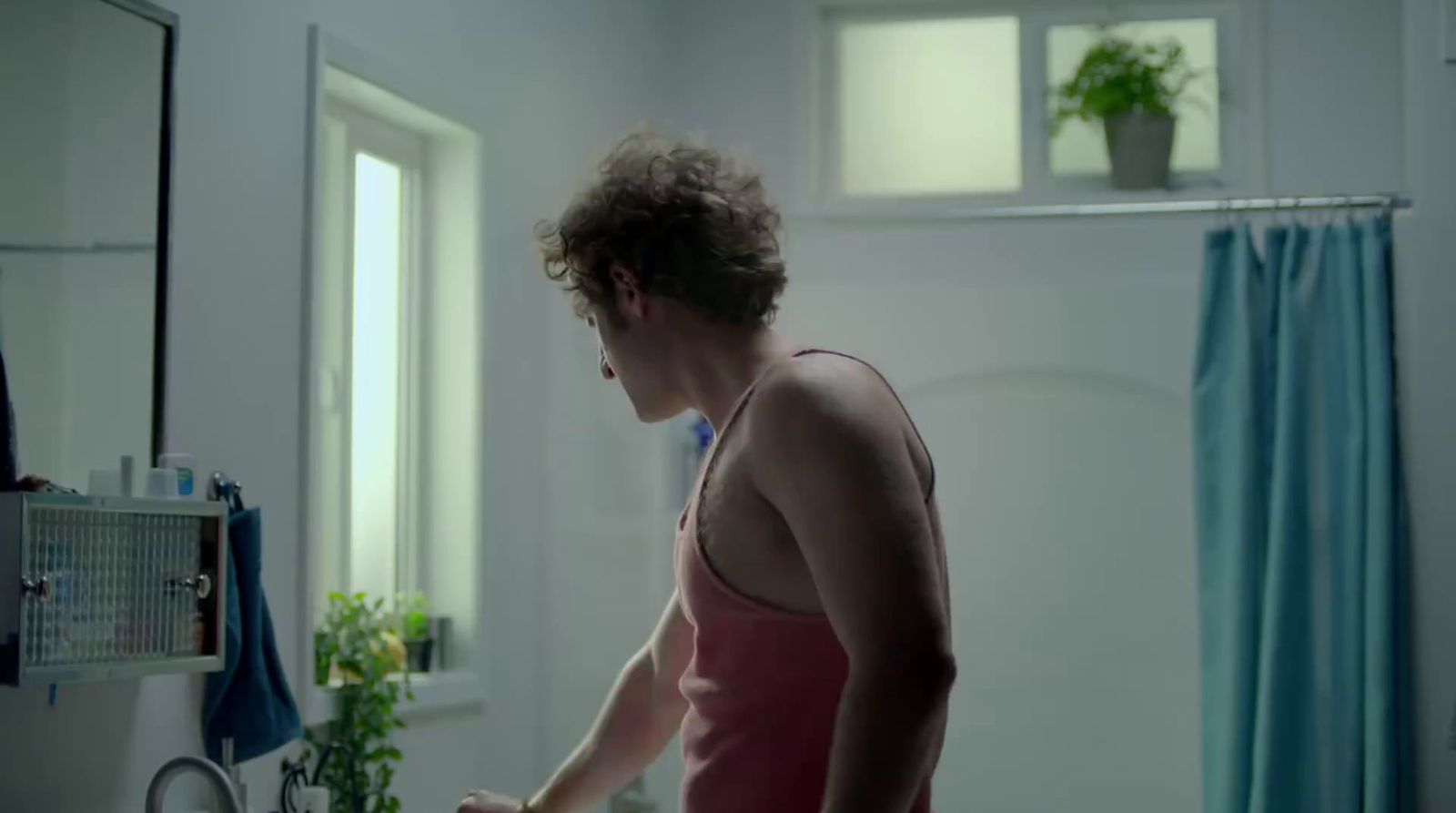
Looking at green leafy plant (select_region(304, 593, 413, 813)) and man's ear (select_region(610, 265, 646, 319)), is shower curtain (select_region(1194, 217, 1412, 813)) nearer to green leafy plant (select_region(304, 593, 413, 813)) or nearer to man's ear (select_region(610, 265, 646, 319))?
green leafy plant (select_region(304, 593, 413, 813))

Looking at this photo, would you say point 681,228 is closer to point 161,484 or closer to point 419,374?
point 161,484

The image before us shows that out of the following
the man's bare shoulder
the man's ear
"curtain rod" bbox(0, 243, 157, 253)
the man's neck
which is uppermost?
"curtain rod" bbox(0, 243, 157, 253)

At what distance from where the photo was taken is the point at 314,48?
2316mm

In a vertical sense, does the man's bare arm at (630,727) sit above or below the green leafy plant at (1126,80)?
below

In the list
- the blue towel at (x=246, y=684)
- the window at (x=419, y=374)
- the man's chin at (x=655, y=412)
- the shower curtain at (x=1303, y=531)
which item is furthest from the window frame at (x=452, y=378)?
the man's chin at (x=655, y=412)

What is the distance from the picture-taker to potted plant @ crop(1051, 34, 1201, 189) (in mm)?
3412

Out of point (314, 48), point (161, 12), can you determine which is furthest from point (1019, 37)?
point (161, 12)

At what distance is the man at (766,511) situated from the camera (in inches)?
39.3

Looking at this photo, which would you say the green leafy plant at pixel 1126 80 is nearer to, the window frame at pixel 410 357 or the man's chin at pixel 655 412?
the window frame at pixel 410 357

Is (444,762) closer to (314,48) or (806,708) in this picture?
(314,48)

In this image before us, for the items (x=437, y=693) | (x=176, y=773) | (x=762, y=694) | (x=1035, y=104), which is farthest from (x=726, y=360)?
(x=1035, y=104)

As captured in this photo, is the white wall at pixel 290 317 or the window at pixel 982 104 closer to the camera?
the white wall at pixel 290 317

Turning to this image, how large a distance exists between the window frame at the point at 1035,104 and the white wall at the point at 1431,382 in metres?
0.43

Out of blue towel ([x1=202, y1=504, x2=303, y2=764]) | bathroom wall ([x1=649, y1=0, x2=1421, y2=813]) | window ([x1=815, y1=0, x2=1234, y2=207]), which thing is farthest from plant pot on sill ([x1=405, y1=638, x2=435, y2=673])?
window ([x1=815, y1=0, x2=1234, y2=207])
